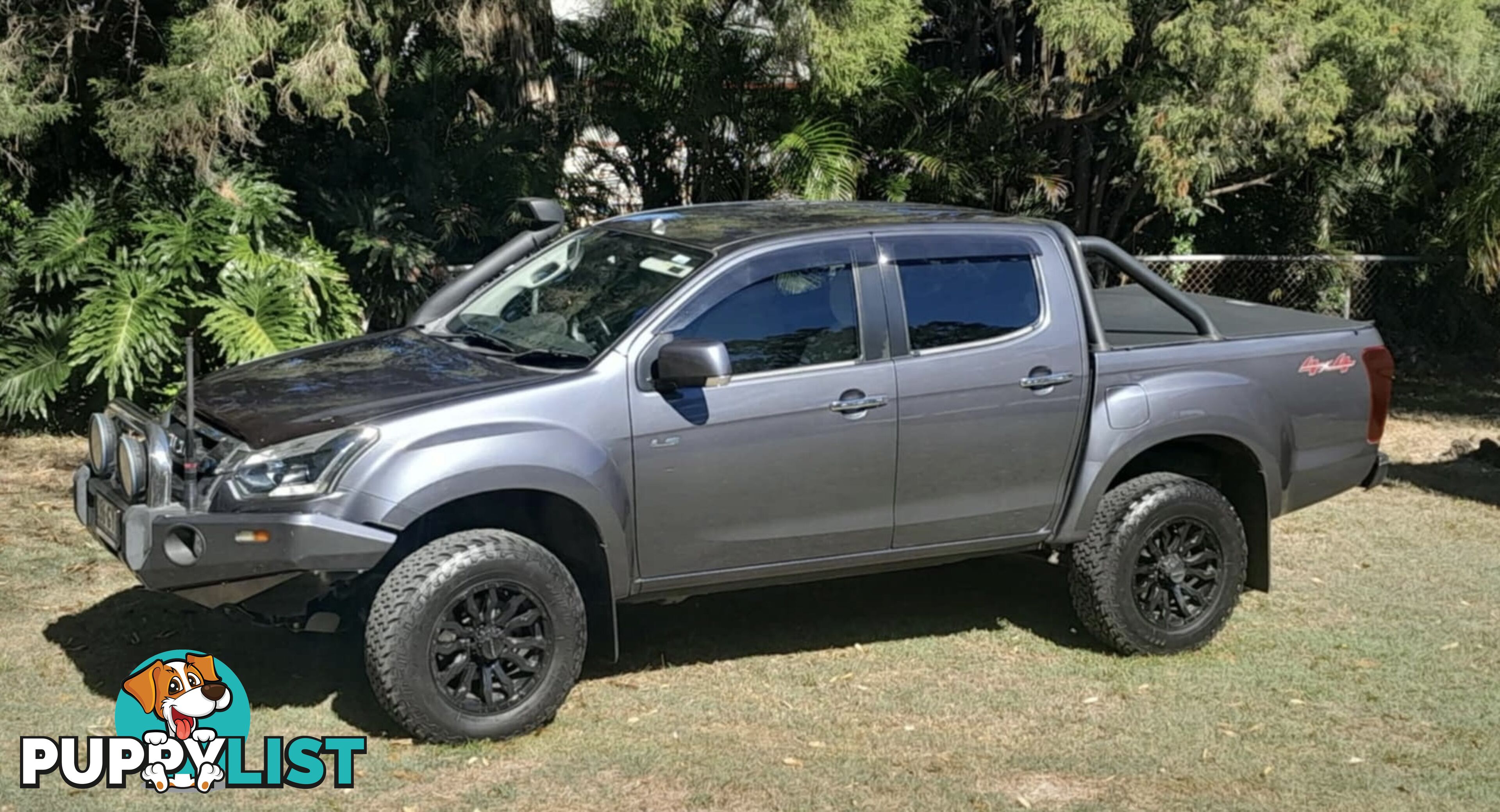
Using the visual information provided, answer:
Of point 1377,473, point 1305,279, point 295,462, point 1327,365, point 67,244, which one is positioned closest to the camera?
point 295,462

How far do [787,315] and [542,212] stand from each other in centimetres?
151

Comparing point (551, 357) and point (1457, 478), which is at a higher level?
point (551, 357)

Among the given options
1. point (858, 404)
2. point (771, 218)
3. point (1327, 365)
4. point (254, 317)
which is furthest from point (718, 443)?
point (254, 317)

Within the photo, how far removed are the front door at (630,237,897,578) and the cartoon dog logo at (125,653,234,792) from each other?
1.57 m

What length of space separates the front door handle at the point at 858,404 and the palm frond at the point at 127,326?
17.7 ft

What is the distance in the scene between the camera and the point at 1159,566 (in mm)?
6676

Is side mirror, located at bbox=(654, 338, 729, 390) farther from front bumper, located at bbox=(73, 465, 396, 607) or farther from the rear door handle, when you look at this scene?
the rear door handle

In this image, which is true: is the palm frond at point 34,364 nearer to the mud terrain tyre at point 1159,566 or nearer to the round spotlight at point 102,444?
the round spotlight at point 102,444

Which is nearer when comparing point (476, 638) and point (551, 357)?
point (476, 638)

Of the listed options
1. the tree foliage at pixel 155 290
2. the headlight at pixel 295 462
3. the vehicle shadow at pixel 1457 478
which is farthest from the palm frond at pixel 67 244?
the vehicle shadow at pixel 1457 478

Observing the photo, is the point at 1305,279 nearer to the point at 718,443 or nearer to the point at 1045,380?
the point at 1045,380

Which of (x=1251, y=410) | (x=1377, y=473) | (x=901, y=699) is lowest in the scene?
(x=901, y=699)

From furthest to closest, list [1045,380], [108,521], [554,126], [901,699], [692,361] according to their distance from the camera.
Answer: [554,126]
[1045,380]
[901,699]
[108,521]
[692,361]

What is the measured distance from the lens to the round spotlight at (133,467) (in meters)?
5.52
